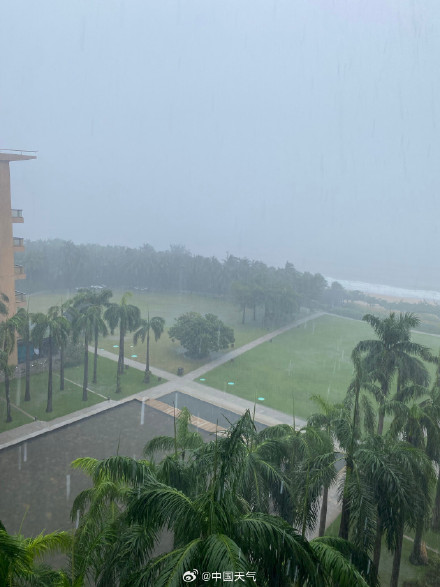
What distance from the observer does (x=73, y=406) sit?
29.8m

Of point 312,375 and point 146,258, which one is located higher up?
point 146,258

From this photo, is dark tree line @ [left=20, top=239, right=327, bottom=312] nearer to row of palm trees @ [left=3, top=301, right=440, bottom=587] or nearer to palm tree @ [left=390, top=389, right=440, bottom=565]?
palm tree @ [left=390, top=389, right=440, bottom=565]

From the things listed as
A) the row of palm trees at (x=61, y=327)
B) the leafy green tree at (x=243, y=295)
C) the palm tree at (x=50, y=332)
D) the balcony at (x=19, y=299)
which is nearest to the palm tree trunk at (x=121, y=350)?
the row of palm trees at (x=61, y=327)

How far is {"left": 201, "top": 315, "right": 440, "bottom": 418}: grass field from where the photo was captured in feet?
112

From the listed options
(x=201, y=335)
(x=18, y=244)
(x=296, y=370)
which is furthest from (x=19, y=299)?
(x=296, y=370)

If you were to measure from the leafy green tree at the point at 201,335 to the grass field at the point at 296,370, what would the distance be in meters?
2.45

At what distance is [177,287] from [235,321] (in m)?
23.0

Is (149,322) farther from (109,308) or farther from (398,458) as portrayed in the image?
(398,458)

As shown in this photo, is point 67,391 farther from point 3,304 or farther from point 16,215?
point 16,215

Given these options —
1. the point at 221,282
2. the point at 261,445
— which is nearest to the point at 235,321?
the point at 221,282

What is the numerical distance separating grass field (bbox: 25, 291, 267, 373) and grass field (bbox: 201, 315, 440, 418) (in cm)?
370

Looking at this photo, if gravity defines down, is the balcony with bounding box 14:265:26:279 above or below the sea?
above

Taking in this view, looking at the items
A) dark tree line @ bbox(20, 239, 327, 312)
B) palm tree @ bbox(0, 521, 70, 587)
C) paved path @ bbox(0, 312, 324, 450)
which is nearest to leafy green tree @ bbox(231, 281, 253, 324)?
dark tree line @ bbox(20, 239, 327, 312)

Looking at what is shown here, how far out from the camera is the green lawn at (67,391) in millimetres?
28109
